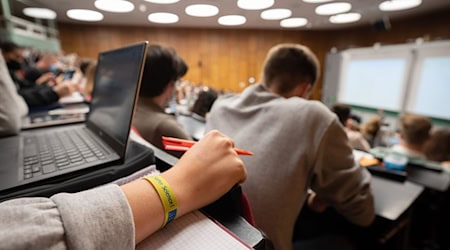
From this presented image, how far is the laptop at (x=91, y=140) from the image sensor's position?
442 mm

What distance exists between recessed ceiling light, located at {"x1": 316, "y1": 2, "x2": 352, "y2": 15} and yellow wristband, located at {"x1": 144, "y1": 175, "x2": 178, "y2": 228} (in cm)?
56

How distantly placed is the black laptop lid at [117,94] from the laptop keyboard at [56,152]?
44 millimetres

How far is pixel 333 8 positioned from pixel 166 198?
61cm

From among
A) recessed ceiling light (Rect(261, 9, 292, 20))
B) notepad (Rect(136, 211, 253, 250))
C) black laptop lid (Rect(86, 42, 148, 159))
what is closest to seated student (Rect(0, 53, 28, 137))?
black laptop lid (Rect(86, 42, 148, 159))

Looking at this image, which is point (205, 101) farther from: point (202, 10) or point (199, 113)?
point (202, 10)

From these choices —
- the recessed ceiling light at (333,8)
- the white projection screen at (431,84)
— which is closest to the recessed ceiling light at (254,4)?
the recessed ceiling light at (333,8)

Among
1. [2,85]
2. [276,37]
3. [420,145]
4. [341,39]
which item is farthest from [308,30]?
[420,145]

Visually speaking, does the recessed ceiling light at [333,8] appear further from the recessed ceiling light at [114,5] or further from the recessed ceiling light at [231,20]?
the recessed ceiling light at [114,5]

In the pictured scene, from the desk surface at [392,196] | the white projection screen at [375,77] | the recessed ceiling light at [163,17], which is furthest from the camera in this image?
the white projection screen at [375,77]

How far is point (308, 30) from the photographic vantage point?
2.55 feet

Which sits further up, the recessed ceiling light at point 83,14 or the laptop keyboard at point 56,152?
the recessed ceiling light at point 83,14

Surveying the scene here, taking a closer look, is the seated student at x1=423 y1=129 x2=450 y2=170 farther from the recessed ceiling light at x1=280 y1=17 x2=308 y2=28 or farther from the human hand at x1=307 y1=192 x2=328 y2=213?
the recessed ceiling light at x1=280 y1=17 x2=308 y2=28

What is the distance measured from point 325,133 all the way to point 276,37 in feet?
1.17

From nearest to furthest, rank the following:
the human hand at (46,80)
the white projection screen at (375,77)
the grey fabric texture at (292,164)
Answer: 1. the grey fabric texture at (292,164)
2. the white projection screen at (375,77)
3. the human hand at (46,80)
